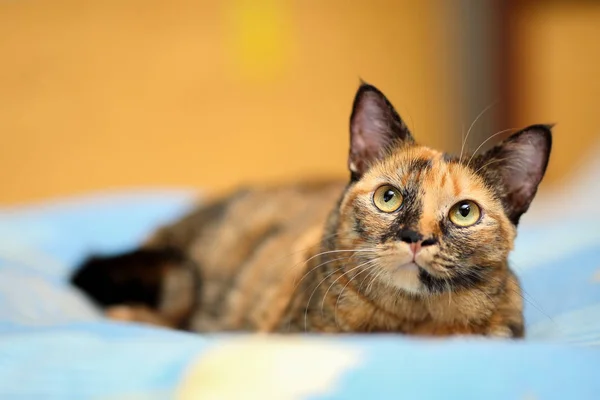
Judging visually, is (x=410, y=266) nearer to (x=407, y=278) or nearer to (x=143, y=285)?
(x=407, y=278)

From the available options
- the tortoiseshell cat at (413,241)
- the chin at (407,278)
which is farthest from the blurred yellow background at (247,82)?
the chin at (407,278)

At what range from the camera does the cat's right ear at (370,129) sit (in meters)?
1.20

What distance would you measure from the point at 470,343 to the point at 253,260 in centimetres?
104

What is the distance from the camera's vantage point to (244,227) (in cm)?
201

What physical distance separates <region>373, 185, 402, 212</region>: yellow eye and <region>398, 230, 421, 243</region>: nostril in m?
0.09

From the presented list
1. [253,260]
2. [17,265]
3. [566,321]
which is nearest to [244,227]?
[253,260]

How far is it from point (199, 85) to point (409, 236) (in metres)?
2.62

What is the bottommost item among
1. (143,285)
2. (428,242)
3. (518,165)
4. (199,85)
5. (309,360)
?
(143,285)

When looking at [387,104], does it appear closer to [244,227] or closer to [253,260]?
[253,260]

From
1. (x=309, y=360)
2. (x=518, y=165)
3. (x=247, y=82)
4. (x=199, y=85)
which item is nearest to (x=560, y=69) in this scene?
(x=247, y=82)

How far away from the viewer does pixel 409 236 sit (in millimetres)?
1030

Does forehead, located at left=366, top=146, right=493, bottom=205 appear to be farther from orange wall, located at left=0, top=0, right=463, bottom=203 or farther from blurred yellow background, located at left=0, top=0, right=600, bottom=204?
orange wall, located at left=0, top=0, right=463, bottom=203

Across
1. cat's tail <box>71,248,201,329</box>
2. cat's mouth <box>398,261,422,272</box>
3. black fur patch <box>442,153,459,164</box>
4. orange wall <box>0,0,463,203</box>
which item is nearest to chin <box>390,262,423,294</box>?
cat's mouth <box>398,261,422,272</box>

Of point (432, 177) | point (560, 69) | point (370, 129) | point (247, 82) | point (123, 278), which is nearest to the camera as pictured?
point (432, 177)
